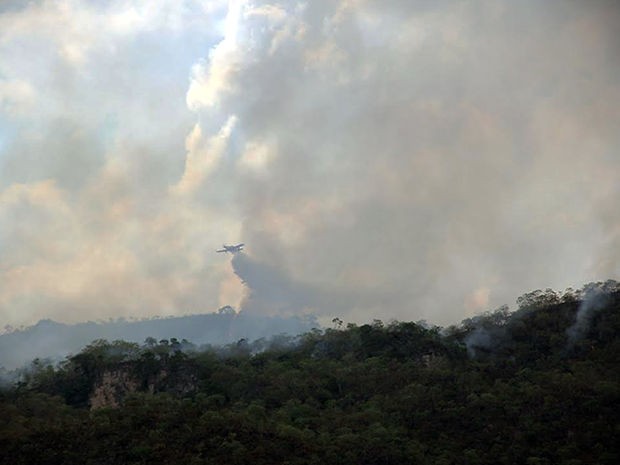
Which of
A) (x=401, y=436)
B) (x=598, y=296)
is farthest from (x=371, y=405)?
(x=598, y=296)

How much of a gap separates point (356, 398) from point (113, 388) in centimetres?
3319

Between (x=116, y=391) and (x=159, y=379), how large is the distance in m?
5.69

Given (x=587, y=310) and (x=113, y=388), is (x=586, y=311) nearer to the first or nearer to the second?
(x=587, y=310)

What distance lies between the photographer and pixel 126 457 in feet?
242

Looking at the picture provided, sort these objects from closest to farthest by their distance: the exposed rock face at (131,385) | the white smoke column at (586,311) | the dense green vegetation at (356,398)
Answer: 1. the dense green vegetation at (356,398)
2. the white smoke column at (586,311)
3. the exposed rock face at (131,385)

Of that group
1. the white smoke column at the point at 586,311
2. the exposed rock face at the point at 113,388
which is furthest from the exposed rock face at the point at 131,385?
the white smoke column at the point at 586,311

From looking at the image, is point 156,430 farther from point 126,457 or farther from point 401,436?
point 401,436

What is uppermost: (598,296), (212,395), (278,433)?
(598,296)

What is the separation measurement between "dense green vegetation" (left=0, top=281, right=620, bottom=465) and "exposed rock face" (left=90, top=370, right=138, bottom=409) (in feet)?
0.59

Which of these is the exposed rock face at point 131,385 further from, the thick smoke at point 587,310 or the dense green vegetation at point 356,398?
the thick smoke at point 587,310

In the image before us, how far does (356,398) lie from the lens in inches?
3986

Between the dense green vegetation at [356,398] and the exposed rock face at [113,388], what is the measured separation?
179 mm

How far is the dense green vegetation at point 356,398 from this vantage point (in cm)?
7650

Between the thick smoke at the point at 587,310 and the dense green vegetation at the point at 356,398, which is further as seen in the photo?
the thick smoke at the point at 587,310
